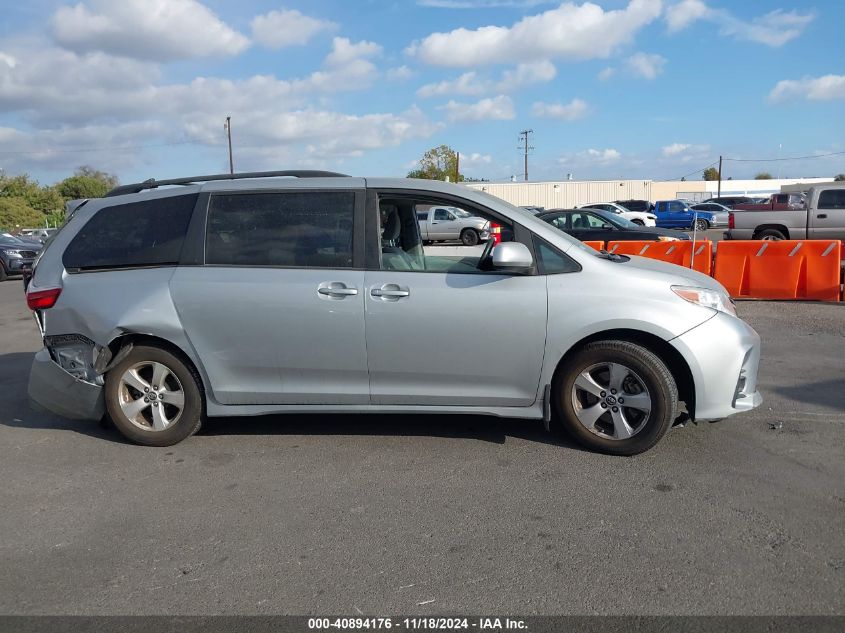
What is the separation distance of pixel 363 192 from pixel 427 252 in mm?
1096

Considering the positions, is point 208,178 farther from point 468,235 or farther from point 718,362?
point 468,235

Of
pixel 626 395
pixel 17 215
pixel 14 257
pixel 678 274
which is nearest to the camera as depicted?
pixel 626 395

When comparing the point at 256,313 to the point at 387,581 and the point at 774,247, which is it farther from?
the point at 774,247

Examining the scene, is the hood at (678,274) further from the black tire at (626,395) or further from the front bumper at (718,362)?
the black tire at (626,395)

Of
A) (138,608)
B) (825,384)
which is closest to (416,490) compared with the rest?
(138,608)

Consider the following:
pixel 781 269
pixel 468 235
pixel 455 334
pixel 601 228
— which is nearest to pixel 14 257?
pixel 601 228

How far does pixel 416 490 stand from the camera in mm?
4109

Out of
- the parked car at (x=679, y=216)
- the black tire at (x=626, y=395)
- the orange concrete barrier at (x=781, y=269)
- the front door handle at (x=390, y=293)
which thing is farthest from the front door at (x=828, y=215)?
the parked car at (x=679, y=216)

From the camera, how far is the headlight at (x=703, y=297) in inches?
175

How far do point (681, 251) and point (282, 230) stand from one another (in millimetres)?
8651

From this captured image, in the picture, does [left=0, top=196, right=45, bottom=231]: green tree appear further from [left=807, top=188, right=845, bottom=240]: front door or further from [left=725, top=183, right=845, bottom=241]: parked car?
[left=807, top=188, right=845, bottom=240]: front door

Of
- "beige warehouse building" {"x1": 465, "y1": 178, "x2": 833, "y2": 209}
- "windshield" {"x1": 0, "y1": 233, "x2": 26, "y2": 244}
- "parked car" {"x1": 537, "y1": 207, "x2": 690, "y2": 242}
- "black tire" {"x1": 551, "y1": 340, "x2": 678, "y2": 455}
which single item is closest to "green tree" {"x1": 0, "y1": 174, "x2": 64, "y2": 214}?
"beige warehouse building" {"x1": 465, "y1": 178, "x2": 833, "y2": 209}

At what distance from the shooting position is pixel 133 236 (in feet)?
16.1

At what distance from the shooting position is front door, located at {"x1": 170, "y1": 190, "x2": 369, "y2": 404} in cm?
456
